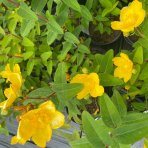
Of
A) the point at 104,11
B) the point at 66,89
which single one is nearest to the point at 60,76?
the point at 66,89

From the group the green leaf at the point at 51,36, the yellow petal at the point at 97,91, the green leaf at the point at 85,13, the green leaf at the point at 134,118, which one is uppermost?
the green leaf at the point at 85,13

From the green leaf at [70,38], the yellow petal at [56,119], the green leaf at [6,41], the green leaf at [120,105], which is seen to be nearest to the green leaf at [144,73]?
the green leaf at [120,105]

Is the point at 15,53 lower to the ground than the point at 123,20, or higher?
lower

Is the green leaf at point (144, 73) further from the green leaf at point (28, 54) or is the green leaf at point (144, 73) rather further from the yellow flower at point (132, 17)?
the green leaf at point (28, 54)

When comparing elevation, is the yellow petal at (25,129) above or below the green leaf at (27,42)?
below

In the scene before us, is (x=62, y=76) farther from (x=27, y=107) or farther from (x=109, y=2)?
(x=109, y=2)

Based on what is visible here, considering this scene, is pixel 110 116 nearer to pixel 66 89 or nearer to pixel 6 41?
pixel 66 89

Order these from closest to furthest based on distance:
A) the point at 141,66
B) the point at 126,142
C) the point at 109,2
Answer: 1. the point at 126,142
2. the point at 141,66
3. the point at 109,2

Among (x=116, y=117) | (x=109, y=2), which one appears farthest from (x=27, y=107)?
(x=109, y=2)

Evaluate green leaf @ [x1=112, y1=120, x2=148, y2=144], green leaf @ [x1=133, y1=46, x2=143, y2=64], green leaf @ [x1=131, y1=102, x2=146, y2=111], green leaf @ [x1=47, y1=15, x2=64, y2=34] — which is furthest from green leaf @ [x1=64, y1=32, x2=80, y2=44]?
green leaf @ [x1=112, y1=120, x2=148, y2=144]
